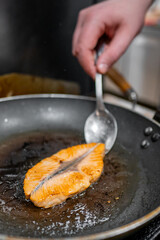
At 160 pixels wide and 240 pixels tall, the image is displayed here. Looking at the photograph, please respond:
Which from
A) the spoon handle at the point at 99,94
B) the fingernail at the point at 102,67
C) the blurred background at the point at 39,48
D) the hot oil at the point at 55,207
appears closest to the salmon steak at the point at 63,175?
the hot oil at the point at 55,207

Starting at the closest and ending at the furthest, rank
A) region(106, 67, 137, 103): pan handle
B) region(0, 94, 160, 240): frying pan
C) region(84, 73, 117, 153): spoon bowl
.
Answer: region(0, 94, 160, 240): frying pan
region(84, 73, 117, 153): spoon bowl
region(106, 67, 137, 103): pan handle

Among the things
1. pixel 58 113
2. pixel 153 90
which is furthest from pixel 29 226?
pixel 153 90

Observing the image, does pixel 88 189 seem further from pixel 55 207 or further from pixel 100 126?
pixel 100 126

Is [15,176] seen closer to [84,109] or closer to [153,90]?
[84,109]

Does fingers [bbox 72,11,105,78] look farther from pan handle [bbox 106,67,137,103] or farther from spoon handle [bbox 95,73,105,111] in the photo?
pan handle [bbox 106,67,137,103]

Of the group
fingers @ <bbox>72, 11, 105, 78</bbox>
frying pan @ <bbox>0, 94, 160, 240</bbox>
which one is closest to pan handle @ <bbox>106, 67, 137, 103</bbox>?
frying pan @ <bbox>0, 94, 160, 240</bbox>

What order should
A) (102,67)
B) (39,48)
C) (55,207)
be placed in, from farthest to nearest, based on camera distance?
1. (39,48)
2. (102,67)
3. (55,207)

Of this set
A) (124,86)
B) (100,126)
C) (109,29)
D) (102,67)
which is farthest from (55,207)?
(109,29)
